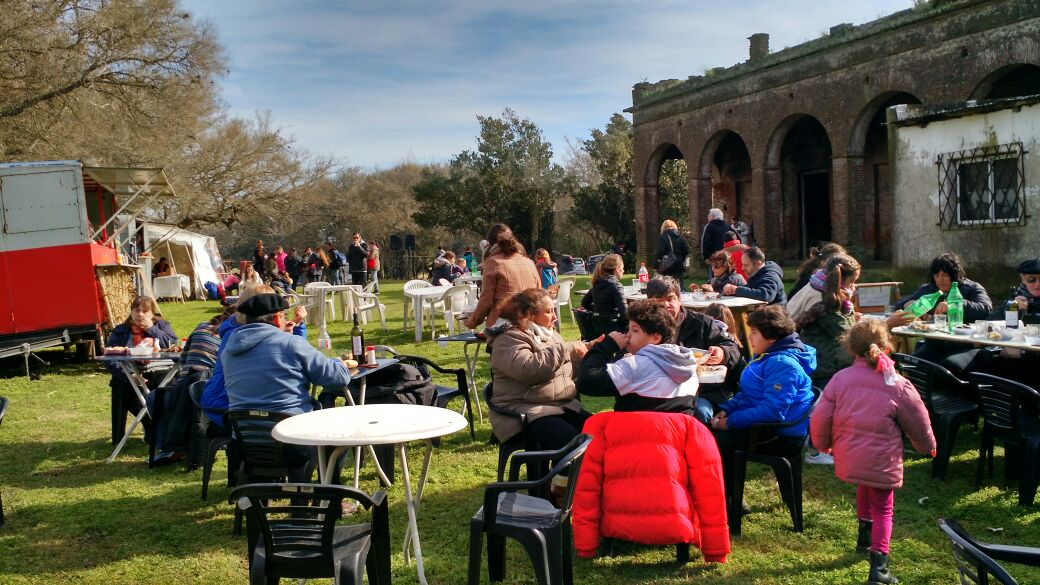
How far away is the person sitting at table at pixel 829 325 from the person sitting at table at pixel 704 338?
74cm

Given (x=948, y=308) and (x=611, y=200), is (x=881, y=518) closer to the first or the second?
(x=948, y=308)

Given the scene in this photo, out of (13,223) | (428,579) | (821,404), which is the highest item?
(13,223)

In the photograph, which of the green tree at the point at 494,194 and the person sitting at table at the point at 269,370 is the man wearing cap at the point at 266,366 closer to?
the person sitting at table at the point at 269,370

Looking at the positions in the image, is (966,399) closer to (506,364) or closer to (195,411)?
(506,364)

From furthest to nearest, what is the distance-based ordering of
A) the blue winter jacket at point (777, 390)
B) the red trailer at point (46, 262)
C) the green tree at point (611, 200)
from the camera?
the green tree at point (611, 200) → the red trailer at point (46, 262) → the blue winter jacket at point (777, 390)

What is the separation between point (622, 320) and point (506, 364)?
328 cm

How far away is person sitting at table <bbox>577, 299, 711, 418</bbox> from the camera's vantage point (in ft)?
13.1

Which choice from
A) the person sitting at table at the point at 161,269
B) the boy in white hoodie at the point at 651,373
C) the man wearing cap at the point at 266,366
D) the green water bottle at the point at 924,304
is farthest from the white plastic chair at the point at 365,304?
the person sitting at table at the point at 161,269

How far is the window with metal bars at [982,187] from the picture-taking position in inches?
502

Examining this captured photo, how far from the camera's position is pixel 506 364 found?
15.5ft

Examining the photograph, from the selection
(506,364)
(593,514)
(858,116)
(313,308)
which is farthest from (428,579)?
(858,116)

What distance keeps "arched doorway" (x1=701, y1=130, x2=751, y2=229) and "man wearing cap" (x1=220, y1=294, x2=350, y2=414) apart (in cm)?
1982

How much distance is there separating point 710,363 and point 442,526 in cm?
190

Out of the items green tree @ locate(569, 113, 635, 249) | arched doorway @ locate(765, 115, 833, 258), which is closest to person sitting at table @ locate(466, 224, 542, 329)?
arched doorway @ locate(765, 115, 833, 258)
